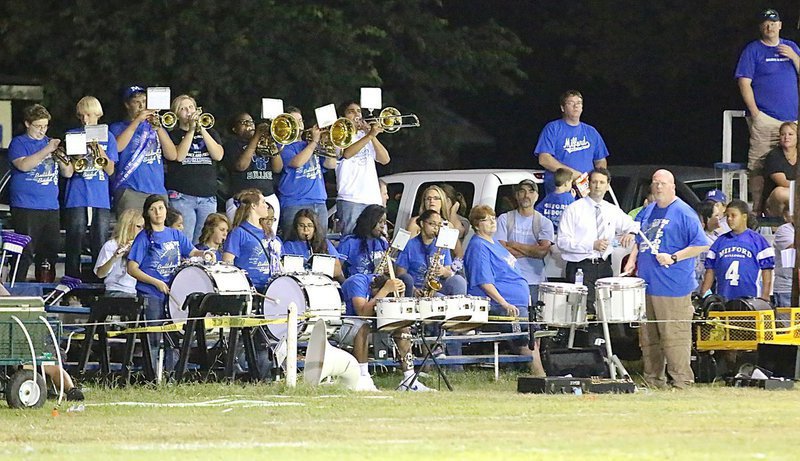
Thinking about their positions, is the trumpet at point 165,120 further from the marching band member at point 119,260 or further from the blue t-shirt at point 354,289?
the blue t-shirt at point 354,289

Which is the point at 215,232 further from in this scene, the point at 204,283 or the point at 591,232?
the point at 591,232

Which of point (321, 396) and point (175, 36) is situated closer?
point (321, 396)

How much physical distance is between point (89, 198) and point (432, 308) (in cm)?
378

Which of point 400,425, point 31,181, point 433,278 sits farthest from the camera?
point 31,181

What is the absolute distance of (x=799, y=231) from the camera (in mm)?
18391

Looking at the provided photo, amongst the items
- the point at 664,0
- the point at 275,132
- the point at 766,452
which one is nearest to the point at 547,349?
the point at 275,132

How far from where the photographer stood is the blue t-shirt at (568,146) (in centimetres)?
2050

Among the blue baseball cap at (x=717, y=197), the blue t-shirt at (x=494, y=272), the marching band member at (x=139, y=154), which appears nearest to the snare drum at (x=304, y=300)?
the blue t-shirt at (x=494, y=272)

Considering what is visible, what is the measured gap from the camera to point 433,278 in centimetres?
1805

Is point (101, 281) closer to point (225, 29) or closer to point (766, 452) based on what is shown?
point (225, 29)

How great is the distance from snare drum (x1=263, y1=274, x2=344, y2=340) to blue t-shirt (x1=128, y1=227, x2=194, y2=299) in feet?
3.07

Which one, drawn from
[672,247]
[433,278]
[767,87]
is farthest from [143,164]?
[767,87]

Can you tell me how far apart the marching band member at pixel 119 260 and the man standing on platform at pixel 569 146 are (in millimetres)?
4683

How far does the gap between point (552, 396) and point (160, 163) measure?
503 centimetres
